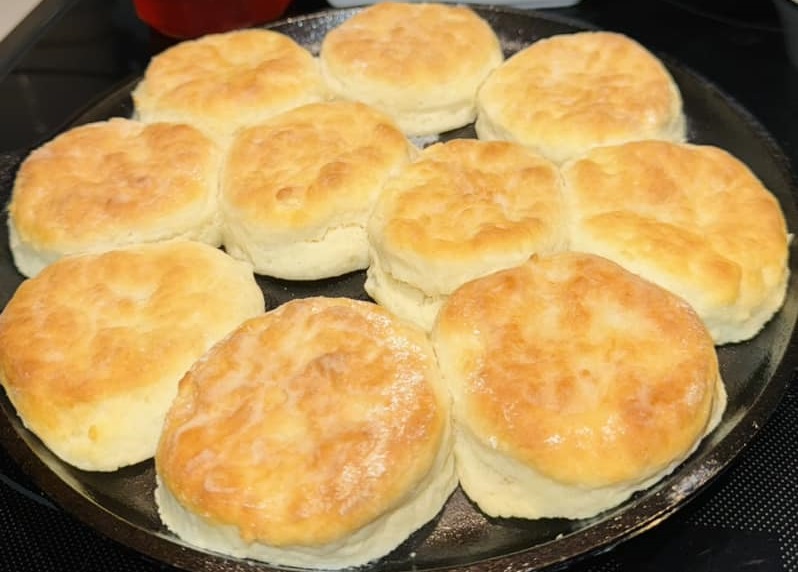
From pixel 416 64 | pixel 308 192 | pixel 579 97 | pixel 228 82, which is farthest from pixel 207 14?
pixel 579 97

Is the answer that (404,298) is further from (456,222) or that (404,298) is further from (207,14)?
(207,14)

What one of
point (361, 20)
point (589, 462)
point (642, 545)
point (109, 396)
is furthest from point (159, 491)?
point (361, 20)

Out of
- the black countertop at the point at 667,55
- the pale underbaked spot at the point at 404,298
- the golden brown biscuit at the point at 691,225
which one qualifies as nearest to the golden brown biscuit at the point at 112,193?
the black countertop at the point at 667,55

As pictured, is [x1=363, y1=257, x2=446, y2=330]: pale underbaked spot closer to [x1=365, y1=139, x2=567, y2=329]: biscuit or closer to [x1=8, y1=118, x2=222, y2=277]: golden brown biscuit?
[x1=365, y1=139, x2=567, y2=329]: biscuit

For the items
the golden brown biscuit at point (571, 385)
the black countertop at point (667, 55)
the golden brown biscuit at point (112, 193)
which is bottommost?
the black countertop at point (667, 55)

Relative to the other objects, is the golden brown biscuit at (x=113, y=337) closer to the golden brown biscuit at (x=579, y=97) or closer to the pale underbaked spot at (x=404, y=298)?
the pale underbaked spot at (x=404, y=298)

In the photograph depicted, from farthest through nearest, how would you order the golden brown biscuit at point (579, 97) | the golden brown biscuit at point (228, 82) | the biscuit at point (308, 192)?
1. the golden brown biscuit at point (228, 82)
2. the golden brown biscuit at point (579, 97)
3. the biscuit at point (308, 192)
